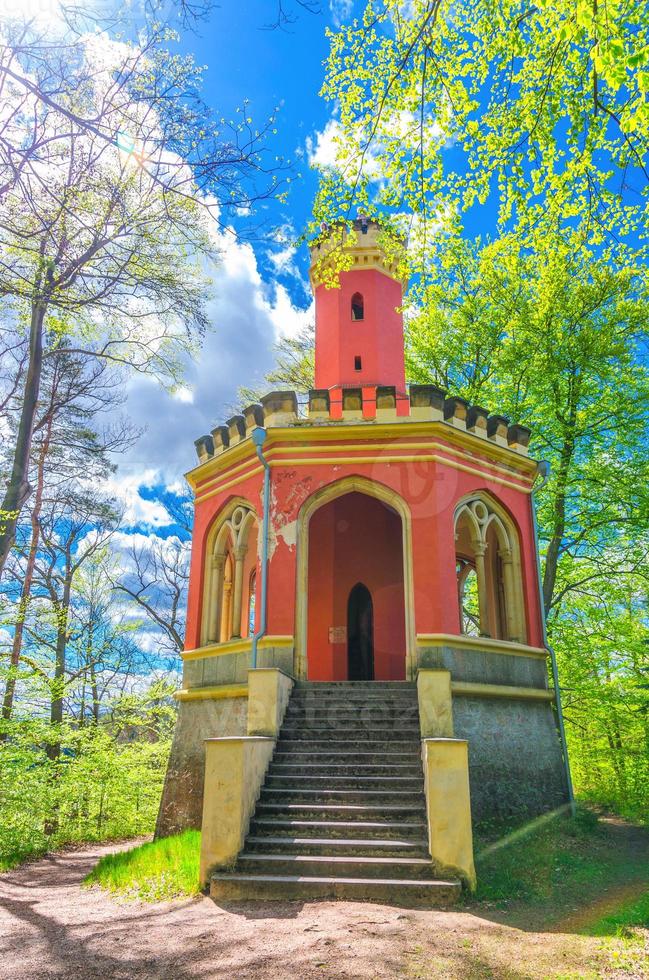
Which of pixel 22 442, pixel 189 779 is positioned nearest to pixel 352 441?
pixel 22 442

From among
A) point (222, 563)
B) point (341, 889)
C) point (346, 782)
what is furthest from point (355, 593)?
point (341, 889)

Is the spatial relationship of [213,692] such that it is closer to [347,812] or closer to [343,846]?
[347,812]

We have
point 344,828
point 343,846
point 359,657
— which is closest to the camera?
point 343,846

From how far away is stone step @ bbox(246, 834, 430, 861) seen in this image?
219 inches

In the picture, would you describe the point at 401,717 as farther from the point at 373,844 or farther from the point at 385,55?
the point at 385,55

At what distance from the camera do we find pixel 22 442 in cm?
877

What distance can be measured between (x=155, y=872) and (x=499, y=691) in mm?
4664

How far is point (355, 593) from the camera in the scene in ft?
39.9

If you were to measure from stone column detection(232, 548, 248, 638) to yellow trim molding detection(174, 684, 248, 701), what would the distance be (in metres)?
1.11

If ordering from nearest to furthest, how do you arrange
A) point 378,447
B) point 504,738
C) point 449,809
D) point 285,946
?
1. point 285,946
2. point 449,809
3. point 504,738
4. point 378,447

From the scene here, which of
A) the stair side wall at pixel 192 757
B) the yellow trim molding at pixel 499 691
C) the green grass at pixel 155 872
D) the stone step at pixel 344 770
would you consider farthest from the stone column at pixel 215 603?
the yellow trim molding at pixel 499 691

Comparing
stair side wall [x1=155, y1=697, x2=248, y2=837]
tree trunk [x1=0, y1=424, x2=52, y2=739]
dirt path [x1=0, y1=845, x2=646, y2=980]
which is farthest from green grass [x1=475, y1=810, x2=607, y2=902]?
tree trunk [x1=0, y1=424, x2=52, y2=739]

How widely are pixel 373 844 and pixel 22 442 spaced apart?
22.1ft

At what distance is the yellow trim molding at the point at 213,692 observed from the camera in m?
8.61
